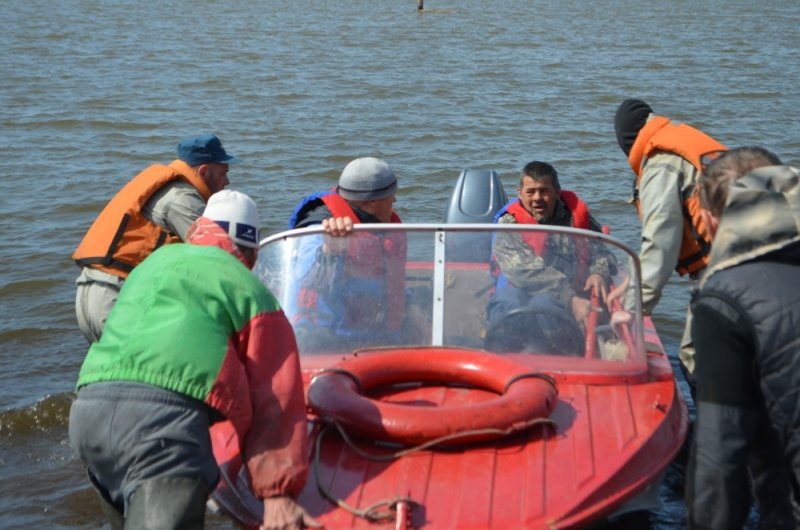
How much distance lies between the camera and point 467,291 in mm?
4352

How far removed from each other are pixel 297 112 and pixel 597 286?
11.2 meters

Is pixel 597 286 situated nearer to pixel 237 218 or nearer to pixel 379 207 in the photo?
pixel 379 207

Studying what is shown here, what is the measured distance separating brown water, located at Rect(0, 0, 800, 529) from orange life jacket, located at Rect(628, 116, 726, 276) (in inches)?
47.8

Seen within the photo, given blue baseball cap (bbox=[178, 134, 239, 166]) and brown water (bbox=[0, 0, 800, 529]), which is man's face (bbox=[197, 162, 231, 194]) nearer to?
blue baseball cap (bbox=[178, 134, 239, 166])

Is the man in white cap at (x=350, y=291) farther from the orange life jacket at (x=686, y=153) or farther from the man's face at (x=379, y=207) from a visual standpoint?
the orange life jacket at (x=686, y=153)

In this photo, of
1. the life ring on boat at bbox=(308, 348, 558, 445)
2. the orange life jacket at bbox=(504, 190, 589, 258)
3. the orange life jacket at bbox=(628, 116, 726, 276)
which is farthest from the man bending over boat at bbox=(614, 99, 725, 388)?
the life ring on boat at bbox=(308, 348, 558, 445)

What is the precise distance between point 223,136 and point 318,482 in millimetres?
10452

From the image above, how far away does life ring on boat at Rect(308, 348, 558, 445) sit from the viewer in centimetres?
362

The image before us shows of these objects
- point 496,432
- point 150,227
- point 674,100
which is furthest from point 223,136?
point 496,432

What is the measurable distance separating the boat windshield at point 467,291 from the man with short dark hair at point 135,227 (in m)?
1.03

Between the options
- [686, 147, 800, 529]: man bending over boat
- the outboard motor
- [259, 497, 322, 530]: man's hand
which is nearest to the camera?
[686, 147, 800, 529]: man bending over boat

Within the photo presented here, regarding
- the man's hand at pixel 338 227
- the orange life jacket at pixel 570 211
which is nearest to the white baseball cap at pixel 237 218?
the man's hand at pixel 338 227

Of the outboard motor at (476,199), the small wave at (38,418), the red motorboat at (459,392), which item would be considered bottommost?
the small wave at (38,418)

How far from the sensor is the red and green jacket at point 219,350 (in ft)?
9.59
